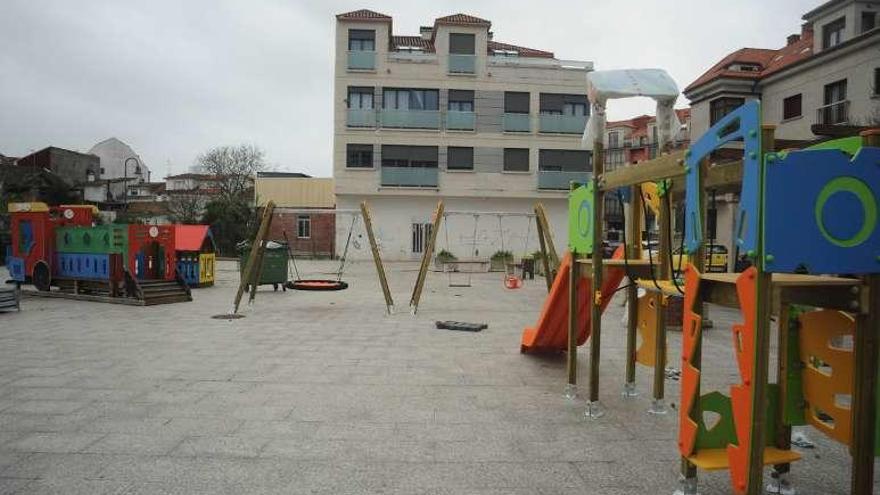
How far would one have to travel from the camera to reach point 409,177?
1287 inches

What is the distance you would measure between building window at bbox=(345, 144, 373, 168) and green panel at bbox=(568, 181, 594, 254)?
27804 mm

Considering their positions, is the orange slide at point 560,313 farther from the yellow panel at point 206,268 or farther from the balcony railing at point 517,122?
the balcony railing at point 517,122

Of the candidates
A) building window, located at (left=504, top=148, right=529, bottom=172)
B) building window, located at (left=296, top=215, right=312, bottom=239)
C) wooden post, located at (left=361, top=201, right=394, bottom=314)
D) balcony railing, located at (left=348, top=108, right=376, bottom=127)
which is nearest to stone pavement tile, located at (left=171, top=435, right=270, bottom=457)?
wooden post, located at (left=361, top=201, right=394, bottom=314)

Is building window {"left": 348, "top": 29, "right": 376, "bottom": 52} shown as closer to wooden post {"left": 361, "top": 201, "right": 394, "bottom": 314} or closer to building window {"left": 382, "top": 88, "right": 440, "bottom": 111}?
building window {"left": 382, "top": 88, "right": 440, "bottom": 111}

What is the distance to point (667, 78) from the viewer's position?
4871 millimetres

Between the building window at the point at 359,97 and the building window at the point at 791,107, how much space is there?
783 inches

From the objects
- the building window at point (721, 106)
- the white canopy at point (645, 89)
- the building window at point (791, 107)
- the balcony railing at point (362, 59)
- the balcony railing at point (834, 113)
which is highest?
the balcony railing at point (362, 59)

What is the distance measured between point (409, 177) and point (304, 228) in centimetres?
955

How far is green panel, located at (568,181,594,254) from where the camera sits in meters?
5.05

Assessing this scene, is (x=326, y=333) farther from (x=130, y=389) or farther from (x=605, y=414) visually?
(x=605, y=414)

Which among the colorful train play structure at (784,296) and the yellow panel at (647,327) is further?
the yellow panel at (647,327)

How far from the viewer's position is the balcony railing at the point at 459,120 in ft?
108

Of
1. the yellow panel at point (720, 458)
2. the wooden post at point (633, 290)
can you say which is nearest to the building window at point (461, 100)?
the wooden post at point (633, 290)

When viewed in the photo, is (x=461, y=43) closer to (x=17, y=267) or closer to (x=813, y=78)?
(x=813, y=78)
